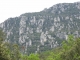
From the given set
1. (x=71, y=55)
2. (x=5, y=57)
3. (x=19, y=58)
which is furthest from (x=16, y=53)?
(x=5, y=57)

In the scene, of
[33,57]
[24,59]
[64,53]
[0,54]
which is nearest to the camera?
[0,54]

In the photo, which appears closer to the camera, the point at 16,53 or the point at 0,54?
the point at 0,54

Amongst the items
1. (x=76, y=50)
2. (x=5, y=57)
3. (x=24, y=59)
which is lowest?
(x=24, y=59)

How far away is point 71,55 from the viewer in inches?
2045

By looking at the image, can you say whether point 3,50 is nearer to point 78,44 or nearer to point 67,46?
point 78,44

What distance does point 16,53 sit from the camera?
68.8m

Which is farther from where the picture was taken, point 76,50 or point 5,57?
point 76,50

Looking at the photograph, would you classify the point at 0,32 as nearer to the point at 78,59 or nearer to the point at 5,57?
the point at 78,59

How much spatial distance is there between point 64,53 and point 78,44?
7.87m

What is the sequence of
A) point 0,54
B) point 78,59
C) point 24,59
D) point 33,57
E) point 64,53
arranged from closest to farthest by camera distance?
point 0,54, point 78,59, point 64,53, point 33,57, point 24,59

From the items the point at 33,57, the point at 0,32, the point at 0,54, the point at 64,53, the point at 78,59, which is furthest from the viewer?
the point at 33,57

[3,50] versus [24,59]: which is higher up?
[3,50]

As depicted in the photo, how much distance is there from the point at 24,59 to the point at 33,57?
293 inches

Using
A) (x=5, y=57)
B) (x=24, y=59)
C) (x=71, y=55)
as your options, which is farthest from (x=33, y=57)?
(x=5, y=57)
